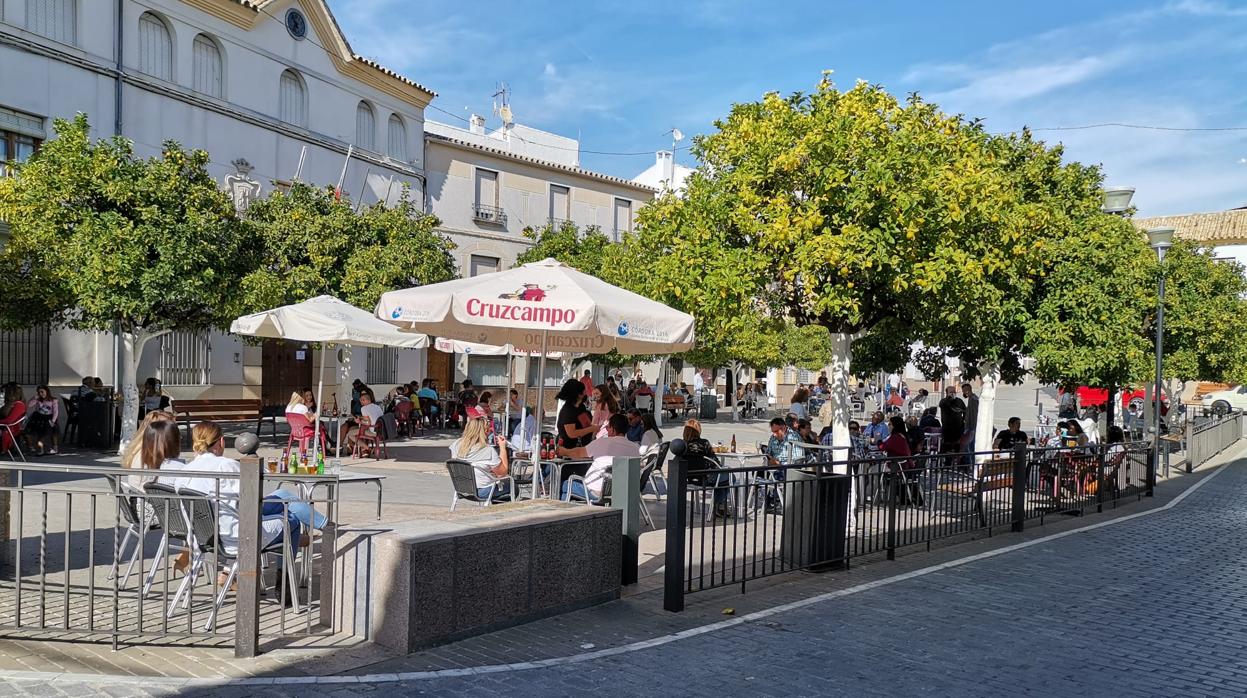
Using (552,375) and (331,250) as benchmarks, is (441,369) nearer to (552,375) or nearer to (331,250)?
(552,375)

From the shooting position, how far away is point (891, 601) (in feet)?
24.0

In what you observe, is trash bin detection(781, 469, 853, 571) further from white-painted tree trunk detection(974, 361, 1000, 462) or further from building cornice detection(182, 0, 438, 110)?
building cornice detection(182, 0, 438, 110)

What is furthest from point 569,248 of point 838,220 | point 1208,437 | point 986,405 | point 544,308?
point 544,308

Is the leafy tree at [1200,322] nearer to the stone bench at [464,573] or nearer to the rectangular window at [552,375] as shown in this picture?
the rectangular window at [552,375]

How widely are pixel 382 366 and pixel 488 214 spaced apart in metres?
7.38

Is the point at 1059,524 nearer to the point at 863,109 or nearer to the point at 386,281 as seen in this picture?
the point at 863,109

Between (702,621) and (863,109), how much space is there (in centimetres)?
642

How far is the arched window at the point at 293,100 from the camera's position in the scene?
2583 centimetres

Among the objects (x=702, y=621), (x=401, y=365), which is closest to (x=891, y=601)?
(x=702, y=621)

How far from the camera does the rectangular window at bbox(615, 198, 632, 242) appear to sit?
3925 cm

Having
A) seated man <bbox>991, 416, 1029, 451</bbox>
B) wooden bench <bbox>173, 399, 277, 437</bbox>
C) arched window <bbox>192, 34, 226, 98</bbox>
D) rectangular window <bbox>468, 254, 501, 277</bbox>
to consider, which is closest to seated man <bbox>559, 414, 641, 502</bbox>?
seated man <bbox>991, 416, 1029, 451</bbox>

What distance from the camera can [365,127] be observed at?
95.3 ft

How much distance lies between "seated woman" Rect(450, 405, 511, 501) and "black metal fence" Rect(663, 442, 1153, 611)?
1.99m

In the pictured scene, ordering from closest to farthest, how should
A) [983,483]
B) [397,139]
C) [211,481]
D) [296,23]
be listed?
1. [211,481]
2. [983,483]
3. [296,23]
4. [397,139]
